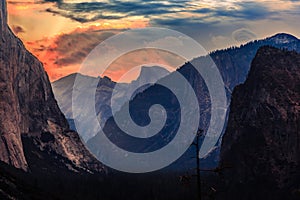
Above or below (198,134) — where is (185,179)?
below

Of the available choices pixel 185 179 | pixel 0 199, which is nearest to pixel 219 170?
pixel 185 179

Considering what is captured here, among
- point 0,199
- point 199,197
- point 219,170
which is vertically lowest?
point 0,199

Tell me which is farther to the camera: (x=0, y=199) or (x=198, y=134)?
(x=0, y=199)

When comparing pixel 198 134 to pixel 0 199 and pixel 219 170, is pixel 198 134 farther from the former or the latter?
pixel 0 199

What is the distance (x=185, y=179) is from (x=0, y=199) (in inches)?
7018

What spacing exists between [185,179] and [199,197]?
1776mm

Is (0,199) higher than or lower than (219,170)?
lower

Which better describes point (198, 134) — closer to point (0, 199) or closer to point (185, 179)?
point (185, 179)

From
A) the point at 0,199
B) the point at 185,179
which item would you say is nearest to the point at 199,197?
the point at 185,179

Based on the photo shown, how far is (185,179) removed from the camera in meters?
30.1

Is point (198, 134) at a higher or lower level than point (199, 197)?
higher

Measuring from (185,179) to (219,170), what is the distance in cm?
184

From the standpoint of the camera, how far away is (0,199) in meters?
198

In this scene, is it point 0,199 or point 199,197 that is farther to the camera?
point 0,199
